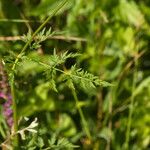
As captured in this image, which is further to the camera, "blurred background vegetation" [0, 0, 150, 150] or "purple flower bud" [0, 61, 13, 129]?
"blurred background vegetation" [0, 0, 150, 150]

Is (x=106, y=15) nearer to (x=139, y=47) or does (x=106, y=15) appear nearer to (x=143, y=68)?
(x=139, y=47)

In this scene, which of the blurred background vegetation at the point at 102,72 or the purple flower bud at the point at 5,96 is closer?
the purple flower bud at the point at 5,96

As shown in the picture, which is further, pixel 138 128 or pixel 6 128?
pixel 138 128

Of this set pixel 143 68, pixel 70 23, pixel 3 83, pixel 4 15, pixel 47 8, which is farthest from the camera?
pixel 143 68

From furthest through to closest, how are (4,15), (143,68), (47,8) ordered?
(143,68), (4,15), (47,8)

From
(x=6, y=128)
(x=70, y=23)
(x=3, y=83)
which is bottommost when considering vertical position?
(x=6, y=128)

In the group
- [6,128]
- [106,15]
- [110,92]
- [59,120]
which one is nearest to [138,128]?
[110,92]

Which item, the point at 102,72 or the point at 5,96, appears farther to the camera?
the point at 102,72

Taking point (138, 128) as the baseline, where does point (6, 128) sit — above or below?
above
